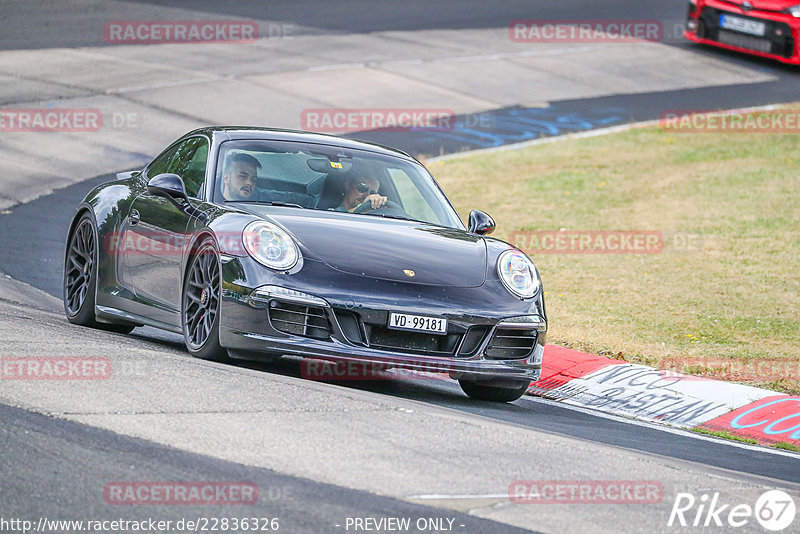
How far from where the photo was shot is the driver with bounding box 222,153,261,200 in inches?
312

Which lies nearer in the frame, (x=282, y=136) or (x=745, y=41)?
(x=282, y=136)

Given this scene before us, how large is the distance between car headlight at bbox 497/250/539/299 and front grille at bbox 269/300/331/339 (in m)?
1.19

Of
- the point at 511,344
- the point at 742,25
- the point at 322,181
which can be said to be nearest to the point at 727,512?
the point at 511,344

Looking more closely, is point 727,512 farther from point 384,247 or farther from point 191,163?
point 191,163

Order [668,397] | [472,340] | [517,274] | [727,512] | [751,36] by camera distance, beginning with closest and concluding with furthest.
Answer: [727,512]
[472,340]
[517,274]
[668,397]
[751,36]

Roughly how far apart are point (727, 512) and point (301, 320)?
2.66 metres

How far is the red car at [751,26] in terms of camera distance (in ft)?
77.4

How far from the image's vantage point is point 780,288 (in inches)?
480

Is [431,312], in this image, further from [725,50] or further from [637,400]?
[725,50]

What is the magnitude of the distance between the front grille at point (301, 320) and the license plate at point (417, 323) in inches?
14.3

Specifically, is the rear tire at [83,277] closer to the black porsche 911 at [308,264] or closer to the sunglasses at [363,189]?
the black porsche 911 at [308,264]

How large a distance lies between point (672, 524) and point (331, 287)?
2.64 metres

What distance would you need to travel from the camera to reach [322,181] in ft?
27.0

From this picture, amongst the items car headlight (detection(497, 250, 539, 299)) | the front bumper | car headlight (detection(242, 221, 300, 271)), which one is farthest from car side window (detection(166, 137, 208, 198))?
car headlight (detection(497, 250, 539, 299))
